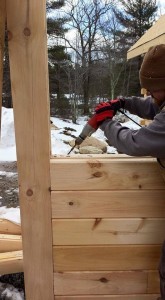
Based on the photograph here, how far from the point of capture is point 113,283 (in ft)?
6.25

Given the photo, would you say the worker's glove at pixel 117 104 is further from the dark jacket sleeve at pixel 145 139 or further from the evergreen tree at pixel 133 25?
the evergreen tree at pixel 133 25

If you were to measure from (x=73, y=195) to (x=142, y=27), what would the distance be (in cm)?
813

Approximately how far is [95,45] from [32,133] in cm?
696

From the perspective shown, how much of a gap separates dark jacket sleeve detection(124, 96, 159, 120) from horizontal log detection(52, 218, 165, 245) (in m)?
0.65

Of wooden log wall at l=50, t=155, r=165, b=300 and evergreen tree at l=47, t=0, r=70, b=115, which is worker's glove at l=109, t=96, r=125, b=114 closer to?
wooden log wall at l=50, t=155, r=165, b=300

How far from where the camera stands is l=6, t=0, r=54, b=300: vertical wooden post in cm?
152

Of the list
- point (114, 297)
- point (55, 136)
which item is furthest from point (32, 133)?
point (55, 136)

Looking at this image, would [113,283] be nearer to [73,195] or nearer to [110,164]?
[73,195]

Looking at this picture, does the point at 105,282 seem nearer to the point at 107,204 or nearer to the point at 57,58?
the point at 107,204

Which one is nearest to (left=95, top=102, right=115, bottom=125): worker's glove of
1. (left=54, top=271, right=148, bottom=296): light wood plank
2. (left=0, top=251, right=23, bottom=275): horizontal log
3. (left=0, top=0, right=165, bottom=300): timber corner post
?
(left=0, top=0, right=165, bottom=300): timber corner post

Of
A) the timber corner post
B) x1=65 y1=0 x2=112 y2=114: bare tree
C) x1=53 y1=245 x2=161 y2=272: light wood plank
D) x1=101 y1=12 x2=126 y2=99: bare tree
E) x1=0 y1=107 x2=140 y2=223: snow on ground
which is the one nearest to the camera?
the timber corner post

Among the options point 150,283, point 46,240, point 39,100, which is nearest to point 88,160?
point 39,100

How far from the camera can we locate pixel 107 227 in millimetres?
1799

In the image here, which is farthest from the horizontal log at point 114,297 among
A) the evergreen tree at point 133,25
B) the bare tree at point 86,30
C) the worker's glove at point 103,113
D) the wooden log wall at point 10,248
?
the bare tree at point 86,30
